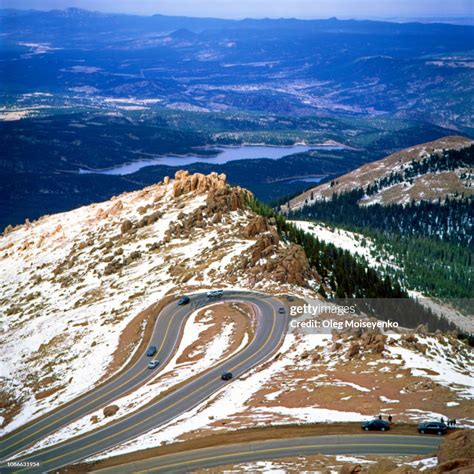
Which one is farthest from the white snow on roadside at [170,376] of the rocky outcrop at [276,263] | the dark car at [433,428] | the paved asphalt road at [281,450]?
the dark car at [433,428]

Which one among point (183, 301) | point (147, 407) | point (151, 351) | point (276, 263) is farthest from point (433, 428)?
point (276, 263)

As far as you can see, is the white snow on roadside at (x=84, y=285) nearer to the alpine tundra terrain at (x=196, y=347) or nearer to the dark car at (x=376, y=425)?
the alpine tundra terrain at (x=196, y=347)

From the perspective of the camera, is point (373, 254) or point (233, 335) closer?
point (233, 335)

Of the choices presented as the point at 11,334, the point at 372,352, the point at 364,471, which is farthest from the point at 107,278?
the point at 364,471

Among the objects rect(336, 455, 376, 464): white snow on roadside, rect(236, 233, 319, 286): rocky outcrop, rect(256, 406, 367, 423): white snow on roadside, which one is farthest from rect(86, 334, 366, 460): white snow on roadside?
Answer: rect(236, 233, 319, 286): rocky outcrop

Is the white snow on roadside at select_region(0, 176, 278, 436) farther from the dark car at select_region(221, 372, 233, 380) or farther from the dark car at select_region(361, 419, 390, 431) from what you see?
the dark car at select_region(361, 419, 390, 431)

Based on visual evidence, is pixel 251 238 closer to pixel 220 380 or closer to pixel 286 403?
pixel 220 380
